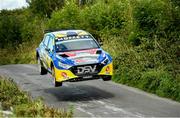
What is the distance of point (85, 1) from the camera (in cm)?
4294

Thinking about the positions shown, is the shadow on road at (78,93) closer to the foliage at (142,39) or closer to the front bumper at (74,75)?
the front bumper at (74,75)

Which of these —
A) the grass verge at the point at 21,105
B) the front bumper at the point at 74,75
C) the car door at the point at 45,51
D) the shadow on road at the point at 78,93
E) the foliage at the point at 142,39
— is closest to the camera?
the grass verge at the point at 21,105

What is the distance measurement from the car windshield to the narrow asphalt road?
1.60 meters

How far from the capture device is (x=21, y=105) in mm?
13492

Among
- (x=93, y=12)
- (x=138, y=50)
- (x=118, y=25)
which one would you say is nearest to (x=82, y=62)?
(x=138, y=50)

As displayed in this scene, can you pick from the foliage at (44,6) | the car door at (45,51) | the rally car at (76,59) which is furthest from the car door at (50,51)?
the foliage at (44,6)

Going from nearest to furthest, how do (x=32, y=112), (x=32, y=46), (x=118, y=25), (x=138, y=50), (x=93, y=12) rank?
(x=32, y=112), (x=138, y=50), (x=118, y=25), (x=93, y=12), (x=32, y=46)

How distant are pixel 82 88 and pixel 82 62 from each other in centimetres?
298

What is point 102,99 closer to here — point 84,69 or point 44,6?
point 84,69

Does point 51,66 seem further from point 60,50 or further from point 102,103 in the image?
point 102,103

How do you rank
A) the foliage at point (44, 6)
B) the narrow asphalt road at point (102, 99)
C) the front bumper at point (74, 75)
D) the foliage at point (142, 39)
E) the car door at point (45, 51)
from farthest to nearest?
1. the foliage at point (44, 6)
2. the car door at point (45, 51)
3. the foliage at point (142, 39)
4. the front bumper at point (74, 75)
5. the narrow asphalt road at point (102, 99)

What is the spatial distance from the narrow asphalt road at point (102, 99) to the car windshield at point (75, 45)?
1.60 m

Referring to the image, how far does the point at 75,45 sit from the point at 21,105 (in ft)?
15.7

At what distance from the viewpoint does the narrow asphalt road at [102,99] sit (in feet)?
45.1
